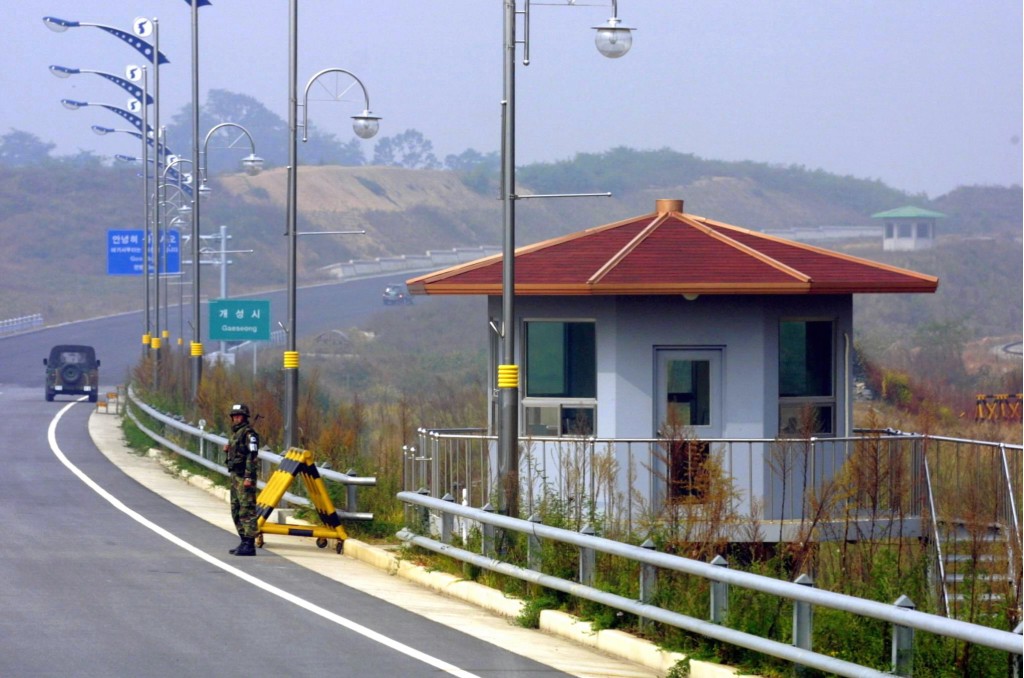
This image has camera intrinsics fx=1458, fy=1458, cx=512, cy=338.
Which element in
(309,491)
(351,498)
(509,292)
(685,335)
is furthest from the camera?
(685,335)

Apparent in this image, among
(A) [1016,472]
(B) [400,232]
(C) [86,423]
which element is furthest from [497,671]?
(B) [400,232]

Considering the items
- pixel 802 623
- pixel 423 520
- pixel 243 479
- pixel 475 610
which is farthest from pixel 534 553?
pixel 243 479

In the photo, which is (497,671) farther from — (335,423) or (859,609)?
(335,423)

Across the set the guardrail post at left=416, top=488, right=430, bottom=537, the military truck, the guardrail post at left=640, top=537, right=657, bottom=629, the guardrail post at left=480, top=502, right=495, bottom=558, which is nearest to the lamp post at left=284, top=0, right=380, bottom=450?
the guardrail post at left=416, top=488, right=430, bottom=537

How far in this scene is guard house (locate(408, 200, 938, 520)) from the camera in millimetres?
18016

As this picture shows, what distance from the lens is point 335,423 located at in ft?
71.0

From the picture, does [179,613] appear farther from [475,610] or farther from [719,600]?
[719,600]

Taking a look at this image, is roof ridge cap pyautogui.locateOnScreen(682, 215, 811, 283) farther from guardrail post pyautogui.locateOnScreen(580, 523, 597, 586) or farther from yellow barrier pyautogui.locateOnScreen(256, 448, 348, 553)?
guardrail post pyautogui.locateOnScreen(580, 523, 597, 586)

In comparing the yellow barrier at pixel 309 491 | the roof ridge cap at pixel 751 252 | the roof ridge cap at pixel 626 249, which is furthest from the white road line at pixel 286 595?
the roof ridge cap at pixel 751 252

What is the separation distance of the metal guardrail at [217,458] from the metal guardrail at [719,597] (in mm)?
2383

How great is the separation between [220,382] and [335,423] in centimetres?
1021

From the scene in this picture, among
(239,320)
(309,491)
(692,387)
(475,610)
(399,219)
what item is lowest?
(475,610)

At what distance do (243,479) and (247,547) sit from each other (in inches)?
30.8

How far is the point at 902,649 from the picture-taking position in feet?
28.0
